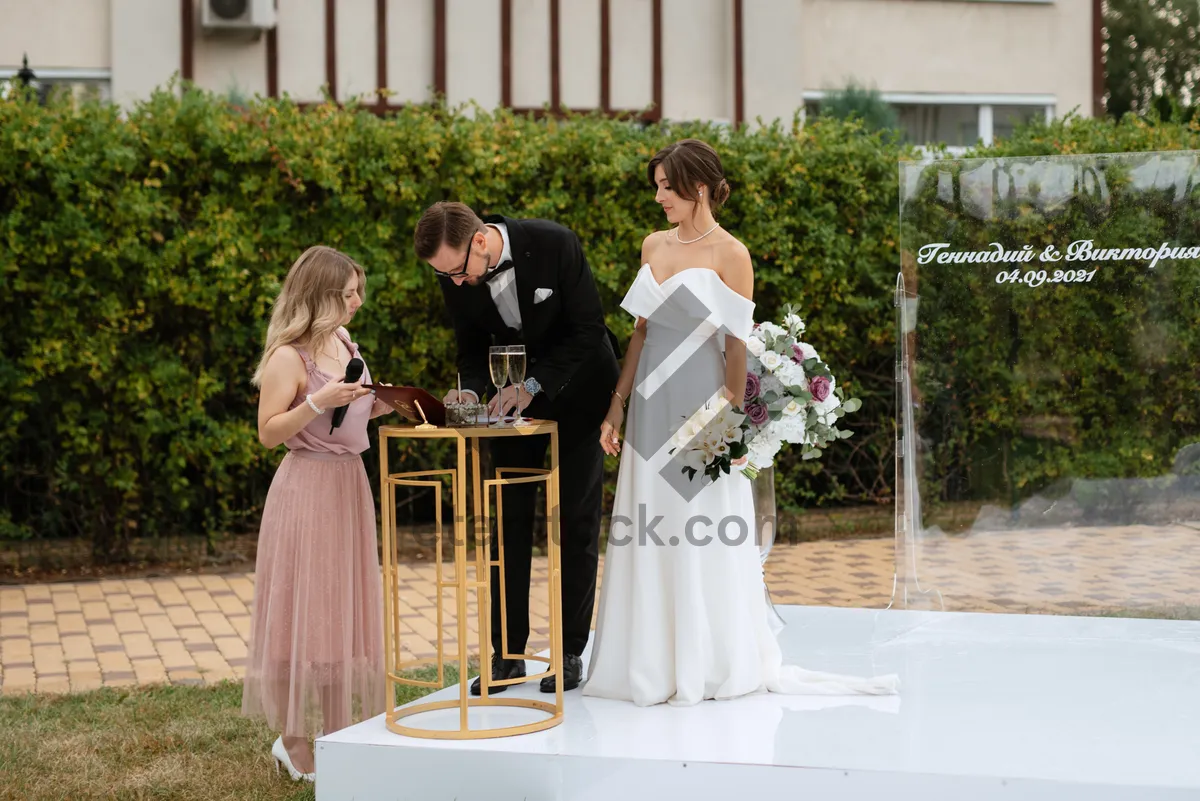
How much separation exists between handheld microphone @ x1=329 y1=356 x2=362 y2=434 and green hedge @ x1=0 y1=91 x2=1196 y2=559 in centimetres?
376

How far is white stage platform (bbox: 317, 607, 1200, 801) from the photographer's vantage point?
11.7 feet

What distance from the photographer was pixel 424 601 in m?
7.29

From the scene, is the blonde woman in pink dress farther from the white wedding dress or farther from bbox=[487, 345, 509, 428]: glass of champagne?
the white wedding dress

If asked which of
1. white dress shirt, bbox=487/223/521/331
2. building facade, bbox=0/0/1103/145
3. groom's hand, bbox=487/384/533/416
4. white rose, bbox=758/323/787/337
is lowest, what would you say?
groom's hand, bbox=487/384/533/416

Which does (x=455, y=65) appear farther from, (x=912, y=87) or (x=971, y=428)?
(x=971, y=428)

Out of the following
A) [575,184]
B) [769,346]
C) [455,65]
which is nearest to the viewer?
[769,346]

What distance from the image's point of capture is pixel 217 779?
4.29 meters

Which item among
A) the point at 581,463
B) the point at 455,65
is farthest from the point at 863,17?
the point at 581,463

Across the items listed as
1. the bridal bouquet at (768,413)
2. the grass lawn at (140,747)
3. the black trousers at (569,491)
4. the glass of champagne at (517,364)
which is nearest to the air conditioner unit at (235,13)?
the grass lawn at (140,747)

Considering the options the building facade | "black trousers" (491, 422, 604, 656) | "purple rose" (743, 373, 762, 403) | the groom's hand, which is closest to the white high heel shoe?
"black trousers" (491, 422, 604, 656)

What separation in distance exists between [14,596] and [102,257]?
1929 millimetres

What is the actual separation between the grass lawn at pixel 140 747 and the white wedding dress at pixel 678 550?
1123mm

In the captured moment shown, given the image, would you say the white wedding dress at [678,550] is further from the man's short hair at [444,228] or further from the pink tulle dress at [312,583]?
the pink tulle dress at [312,583]

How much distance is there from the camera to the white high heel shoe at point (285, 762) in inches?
169
